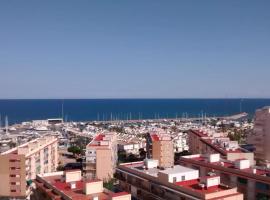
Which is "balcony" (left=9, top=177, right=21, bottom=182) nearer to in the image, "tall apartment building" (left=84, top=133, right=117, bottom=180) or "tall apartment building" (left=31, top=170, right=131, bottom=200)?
"tall apartment building" (left=84, top=133, right=117, bottom=180)

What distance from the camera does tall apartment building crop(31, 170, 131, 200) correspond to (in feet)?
58.4

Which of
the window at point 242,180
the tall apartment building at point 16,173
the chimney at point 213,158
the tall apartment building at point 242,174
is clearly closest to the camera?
the tall apartment building at point 242,174

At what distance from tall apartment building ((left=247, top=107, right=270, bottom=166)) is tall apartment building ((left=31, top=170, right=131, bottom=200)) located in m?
23.5

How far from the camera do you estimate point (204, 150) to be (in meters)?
41.0

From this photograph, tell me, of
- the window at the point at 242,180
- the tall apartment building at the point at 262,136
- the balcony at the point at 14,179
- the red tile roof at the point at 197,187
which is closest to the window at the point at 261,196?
the window at the point at 242,180

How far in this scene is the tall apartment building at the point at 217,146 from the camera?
30.5 m

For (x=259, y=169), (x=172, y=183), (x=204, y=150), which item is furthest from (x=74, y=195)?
(x=204, y=150)

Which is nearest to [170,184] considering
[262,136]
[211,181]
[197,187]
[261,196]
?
[197,187]

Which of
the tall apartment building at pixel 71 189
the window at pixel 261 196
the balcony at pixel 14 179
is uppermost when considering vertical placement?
the tall apartment building at pixel 71 189

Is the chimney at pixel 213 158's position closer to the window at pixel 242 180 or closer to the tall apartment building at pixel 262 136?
the window at pixel 242 180

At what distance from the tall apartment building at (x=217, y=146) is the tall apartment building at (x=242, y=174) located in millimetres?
3061

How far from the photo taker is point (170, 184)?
20.0 metres

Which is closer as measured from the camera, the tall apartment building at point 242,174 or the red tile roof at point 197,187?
the red tile roof at point 197,187

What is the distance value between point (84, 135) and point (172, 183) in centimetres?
5411
